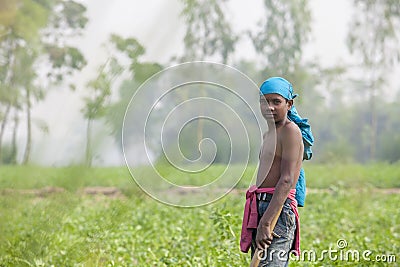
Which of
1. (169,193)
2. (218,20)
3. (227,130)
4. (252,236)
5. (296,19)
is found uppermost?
(296,19)

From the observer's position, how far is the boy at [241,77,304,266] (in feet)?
7.33

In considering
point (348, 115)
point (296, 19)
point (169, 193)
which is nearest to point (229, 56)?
point (296, 19)

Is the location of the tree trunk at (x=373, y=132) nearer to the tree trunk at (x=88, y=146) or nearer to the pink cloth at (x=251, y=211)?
the pink cloth at (x=251, y=211)

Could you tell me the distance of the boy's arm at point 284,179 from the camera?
2.22m

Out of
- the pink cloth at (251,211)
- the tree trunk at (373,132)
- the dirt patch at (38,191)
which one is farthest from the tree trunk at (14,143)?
the tree trunk at (373,132)

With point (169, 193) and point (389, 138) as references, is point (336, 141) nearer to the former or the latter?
point (389, 138)

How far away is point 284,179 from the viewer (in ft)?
7.30

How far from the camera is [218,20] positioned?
40.1ft

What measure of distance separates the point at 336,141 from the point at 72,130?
22478mm

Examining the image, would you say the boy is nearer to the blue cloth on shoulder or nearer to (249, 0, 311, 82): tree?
the blue cloth on shoulder

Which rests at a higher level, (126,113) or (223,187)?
(126,113)

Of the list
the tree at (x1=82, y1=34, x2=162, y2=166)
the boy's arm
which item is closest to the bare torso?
the boy's arm

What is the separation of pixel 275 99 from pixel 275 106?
0.9 inches

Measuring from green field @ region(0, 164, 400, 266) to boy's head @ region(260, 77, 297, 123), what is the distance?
0.69m
